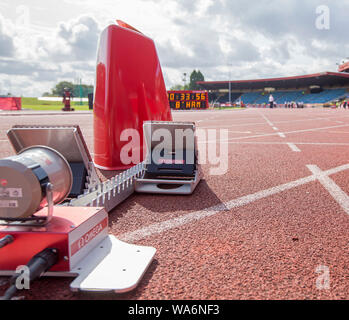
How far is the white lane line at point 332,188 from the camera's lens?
318 cm

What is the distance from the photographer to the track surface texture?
1.73 m

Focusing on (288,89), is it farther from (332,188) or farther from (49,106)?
(332,188)

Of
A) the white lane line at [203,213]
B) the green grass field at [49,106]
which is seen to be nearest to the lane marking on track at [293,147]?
the white lane line at [203,213]

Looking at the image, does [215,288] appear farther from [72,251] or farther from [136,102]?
[136,102]

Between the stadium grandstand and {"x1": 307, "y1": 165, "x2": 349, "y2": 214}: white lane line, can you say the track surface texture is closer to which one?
{"x1": 307, "y1": 165, "x2": 349, "y2": 214}: white lane line

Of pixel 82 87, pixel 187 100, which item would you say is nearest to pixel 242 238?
pixel 187 100

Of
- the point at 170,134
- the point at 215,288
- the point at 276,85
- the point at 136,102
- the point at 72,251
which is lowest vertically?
the point at 215,288

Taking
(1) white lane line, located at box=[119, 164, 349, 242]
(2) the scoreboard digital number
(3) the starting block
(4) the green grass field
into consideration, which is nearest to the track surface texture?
(1) white lane line, located at box=[119, 164, 349, 242]

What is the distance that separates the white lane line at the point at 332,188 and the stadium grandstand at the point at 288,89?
69.1 m

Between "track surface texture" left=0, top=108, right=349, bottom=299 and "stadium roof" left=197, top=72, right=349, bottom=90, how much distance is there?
7158cm

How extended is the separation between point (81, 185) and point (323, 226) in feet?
7.12

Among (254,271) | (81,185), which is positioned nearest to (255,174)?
(81,185)

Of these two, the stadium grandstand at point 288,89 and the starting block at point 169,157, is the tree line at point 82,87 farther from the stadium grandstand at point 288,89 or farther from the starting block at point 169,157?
the starting block at point 169,157

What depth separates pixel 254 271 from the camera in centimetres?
190
